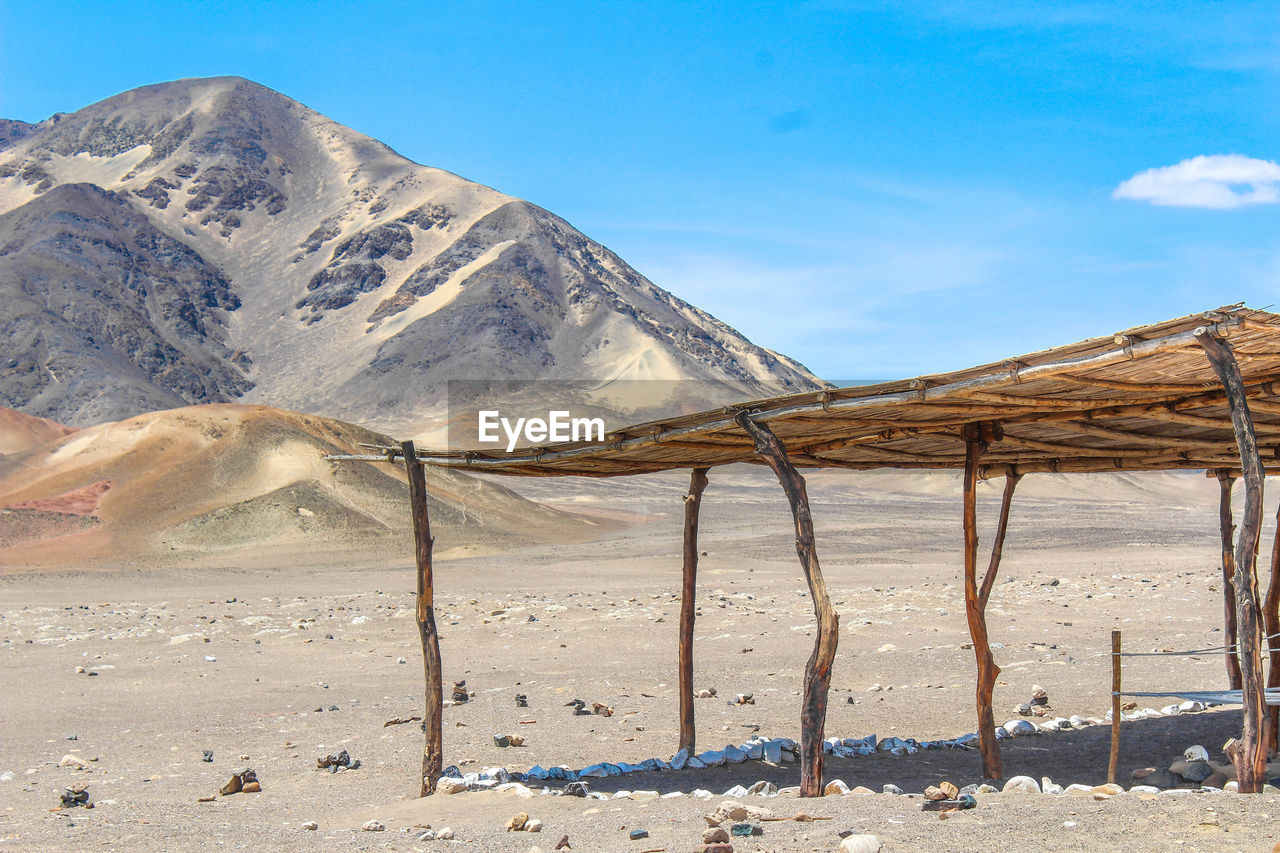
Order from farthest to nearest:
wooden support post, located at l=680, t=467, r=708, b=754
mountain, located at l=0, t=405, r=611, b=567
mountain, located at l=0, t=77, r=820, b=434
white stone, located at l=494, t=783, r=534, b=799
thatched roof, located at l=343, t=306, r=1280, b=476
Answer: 1. mountain, located at l=0, t=77, r=820, b=434
2. mountain, located at l=0, t=405, r=611, b=567
3. wooden support post, located at l=680, t=467, r=708, b=754
4. white stone, located at l=494, t=783, r=534, b=799
5. thatched roof, located at l=343, t=306, r=1280, b=476

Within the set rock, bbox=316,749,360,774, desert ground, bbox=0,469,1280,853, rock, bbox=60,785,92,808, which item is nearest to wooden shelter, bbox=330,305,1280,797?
desert ground, bbox=0,469,1280,853

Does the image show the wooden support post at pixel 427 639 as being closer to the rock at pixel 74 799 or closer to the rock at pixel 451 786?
the rock at pixel 451 786

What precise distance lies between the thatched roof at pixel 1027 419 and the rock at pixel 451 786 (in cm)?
245

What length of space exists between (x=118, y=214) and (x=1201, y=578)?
121m

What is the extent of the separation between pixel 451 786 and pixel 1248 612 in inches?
211

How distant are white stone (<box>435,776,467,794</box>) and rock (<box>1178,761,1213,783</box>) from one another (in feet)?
16.6

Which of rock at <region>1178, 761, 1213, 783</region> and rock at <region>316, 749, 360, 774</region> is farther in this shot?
rock at <region>316, 749, 360, 774</region>

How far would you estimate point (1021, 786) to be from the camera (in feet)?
22.7

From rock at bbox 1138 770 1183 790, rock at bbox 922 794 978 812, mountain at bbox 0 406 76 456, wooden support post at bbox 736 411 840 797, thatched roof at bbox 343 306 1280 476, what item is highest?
mountain at bbox 0 406 76 456

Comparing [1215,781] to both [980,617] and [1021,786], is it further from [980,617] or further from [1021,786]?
[980,617]

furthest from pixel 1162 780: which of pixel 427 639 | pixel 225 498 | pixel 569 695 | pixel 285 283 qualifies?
pixel 285 283

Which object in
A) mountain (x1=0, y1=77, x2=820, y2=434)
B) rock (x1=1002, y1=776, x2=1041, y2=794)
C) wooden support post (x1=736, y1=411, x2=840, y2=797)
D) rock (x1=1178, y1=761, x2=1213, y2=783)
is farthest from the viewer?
mountain (x1=0, y1=77, x2=820, y2=434)

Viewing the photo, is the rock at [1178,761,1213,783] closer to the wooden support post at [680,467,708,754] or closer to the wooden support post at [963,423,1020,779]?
the wooden support post at [963,423,1020,779]

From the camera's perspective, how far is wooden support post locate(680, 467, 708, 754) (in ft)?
30.6
